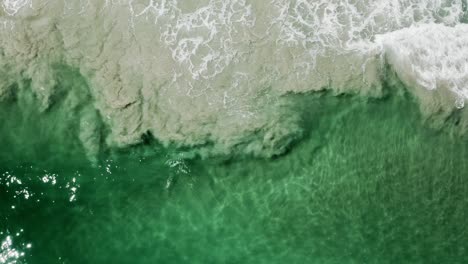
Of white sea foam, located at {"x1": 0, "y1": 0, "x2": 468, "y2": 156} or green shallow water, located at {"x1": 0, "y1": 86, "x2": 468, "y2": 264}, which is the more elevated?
white sea foam, located at {"x1": 0, "y1": 0, "x2": 468, "y2": 156}

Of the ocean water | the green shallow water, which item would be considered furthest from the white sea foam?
the green shallow water

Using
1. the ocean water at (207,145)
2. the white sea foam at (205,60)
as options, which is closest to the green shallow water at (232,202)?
the ocean water at (207,145)

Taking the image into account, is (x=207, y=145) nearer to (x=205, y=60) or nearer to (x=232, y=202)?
(x=232, y=202)

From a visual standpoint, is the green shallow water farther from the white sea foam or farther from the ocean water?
the white sea foam

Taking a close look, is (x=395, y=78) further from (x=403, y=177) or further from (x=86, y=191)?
(x=86, y=191)

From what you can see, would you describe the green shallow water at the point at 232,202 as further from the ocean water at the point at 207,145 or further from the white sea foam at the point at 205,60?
the white sea foam at the point at 205,60

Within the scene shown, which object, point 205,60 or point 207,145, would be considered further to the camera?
point 205,60

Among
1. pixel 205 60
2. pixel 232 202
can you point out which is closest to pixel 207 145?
pixel 232 202
